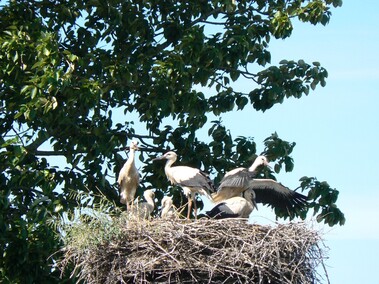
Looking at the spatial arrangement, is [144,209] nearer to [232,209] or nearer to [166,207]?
[166,207]

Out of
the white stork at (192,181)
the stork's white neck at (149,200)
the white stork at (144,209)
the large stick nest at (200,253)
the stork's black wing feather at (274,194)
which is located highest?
the stork's black wing feather at (274,194)

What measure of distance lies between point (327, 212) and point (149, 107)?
3027mm

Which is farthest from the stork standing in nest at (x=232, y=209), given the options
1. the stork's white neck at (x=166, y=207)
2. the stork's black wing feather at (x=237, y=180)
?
the stork's white neck at (x=166, y=207)

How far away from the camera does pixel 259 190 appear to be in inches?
646

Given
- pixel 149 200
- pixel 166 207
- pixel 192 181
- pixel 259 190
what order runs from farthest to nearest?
pixel 259 190 → pixel 149 200 → pixel 192 181 → pixel 166 207

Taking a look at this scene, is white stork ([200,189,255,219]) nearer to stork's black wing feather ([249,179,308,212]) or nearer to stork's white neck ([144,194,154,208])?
stork's white neck ([144,194,154,208])

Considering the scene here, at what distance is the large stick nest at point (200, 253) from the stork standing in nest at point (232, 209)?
4.23ft

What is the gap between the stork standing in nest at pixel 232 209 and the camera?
14.9m

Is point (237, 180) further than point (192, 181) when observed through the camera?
Yes

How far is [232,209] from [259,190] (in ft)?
4.98

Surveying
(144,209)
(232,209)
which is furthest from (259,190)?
(144,209)

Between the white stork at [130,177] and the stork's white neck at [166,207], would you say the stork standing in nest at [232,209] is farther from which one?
the white stork at [130,177]

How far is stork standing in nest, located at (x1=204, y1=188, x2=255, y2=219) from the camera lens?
48.8ft

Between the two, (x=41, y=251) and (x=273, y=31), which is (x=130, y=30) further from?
(x=41, y=251)
